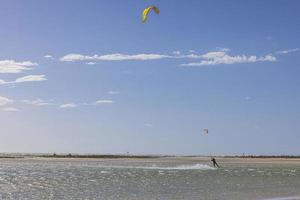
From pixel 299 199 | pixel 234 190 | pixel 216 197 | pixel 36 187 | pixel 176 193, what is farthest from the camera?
pixel 36 187

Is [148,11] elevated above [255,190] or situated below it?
above

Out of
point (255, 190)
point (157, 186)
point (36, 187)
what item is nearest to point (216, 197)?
point (255, 190)

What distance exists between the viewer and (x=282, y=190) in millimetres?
30188

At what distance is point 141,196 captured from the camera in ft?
88.5

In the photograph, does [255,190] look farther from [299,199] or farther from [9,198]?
[9,198]

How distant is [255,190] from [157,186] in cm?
606

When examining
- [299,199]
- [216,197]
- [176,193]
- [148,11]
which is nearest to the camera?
[148,11]

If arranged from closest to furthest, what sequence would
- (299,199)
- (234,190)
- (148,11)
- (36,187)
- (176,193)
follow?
(148,11) → (299,199) → (176,193) → (234,190) → (36,187)

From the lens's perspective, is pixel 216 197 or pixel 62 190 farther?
pixel 62 190

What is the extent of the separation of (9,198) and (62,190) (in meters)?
4.85

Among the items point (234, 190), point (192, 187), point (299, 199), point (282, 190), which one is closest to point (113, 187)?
point (192, 187)

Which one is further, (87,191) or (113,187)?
(113,187)

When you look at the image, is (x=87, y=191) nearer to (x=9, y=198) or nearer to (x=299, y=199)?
(x=9, y=198)

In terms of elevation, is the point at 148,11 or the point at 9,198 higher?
the point at 148,11
